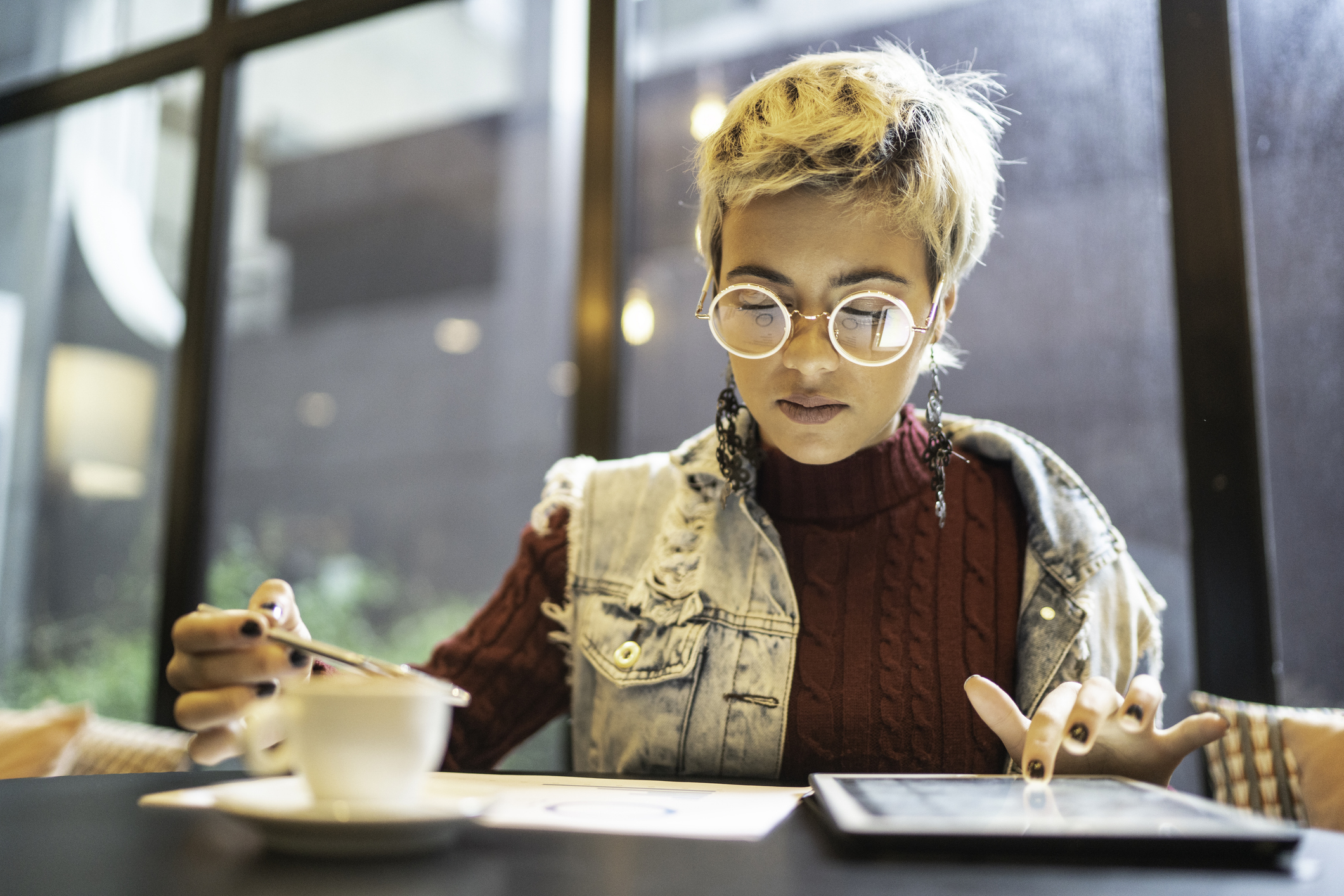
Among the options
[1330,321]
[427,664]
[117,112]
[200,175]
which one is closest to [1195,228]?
[1330,321]

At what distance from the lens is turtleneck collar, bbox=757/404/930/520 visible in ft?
4.00

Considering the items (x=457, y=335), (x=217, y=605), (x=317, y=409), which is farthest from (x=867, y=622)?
(x=217, y=605)

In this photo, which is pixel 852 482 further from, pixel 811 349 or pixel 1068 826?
pixel 1068 826

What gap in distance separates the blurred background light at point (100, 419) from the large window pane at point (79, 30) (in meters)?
0.96

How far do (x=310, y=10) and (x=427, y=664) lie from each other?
220 cm

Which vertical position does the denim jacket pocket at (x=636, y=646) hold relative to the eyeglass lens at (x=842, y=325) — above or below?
below

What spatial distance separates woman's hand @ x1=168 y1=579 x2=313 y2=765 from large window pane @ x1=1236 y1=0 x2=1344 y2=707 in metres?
1.55

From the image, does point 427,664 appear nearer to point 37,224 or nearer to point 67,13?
point 37,224

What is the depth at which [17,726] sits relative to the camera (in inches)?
74.4

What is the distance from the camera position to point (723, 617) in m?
1.16

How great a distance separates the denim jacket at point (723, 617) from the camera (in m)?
1.12

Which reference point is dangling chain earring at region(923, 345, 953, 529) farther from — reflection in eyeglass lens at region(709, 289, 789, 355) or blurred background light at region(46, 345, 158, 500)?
blurred background light at region(46, 345, 158, 500)

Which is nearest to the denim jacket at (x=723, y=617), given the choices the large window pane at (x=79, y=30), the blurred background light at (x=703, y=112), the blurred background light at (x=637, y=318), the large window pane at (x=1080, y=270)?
the large window pane at (x=1080, y=270)

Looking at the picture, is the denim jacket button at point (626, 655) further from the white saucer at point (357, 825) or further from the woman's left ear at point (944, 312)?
the white saucer at point (357, 825)
